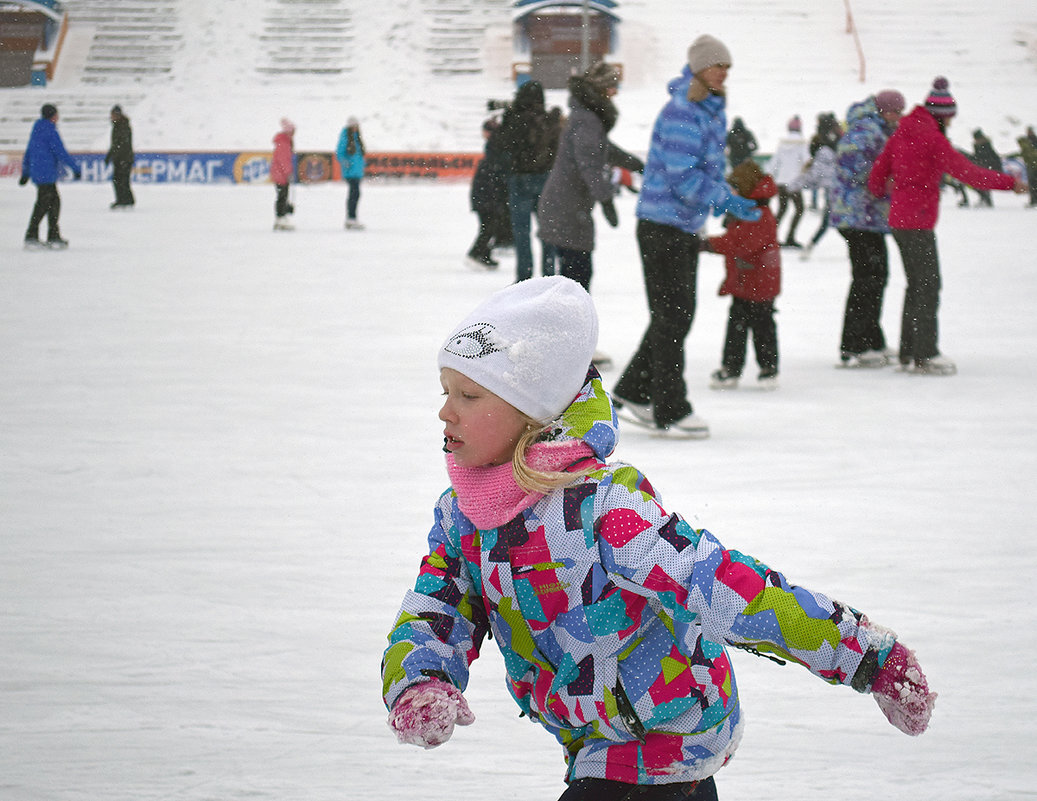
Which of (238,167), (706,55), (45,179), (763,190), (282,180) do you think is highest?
(706,55)

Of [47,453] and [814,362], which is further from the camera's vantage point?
[814,362]

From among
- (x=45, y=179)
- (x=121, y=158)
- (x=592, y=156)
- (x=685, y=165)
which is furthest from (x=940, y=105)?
(x=121, y=158)

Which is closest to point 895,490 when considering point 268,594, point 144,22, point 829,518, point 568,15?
point 829,518

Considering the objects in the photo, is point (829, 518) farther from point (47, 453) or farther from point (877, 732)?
point (47, 453)

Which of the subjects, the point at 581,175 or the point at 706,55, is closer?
the point at 706,55

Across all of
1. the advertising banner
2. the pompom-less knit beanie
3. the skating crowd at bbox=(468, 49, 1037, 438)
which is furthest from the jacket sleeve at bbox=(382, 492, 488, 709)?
the advertising banner

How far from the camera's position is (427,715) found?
1281 millimetres

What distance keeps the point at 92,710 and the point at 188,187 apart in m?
22.3

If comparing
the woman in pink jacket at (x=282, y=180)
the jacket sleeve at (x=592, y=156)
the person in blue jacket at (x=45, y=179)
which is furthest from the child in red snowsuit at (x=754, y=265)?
the woman in pink jacket at (x=282, y=180)

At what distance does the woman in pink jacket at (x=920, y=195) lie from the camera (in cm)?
584

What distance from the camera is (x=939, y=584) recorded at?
10.1 ft

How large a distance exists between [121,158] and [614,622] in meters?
15.9

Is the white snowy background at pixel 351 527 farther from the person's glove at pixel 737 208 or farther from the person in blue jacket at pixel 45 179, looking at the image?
the person in blue jacket at pixel 45 179

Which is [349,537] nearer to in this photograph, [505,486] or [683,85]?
[683,85]
